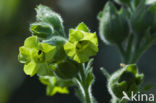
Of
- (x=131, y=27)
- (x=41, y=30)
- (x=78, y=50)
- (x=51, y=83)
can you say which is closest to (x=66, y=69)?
(x=78, y=50)

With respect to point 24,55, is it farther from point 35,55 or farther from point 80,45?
point 80,45

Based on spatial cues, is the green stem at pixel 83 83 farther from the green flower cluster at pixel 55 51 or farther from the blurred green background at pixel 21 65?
the blurred green background at pixel 21 65

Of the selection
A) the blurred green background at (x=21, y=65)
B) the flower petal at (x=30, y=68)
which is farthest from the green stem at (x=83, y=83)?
the blurred green background at (x=21, y=65)

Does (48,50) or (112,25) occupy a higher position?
(112,25)

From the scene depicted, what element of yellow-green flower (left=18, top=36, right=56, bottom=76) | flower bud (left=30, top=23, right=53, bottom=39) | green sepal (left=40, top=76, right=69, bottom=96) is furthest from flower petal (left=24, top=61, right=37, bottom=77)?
green sepal (left=40, top=76, right=69, bottom=96)

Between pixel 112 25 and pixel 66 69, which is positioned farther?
pixel 112 25

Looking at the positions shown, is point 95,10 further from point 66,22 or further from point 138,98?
point 138,98

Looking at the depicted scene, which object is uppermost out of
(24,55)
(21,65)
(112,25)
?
(21,65)
